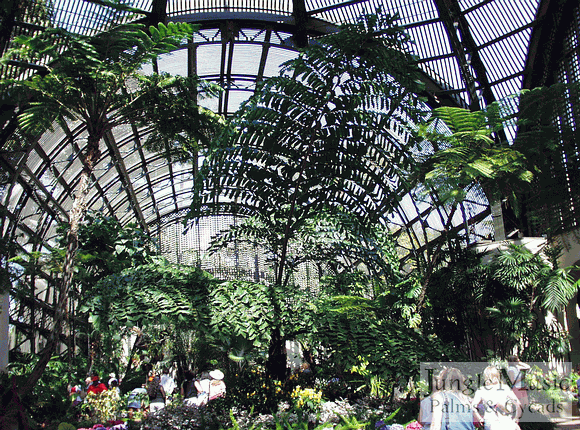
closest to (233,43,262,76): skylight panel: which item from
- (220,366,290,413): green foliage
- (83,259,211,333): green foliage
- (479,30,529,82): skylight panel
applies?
(479,30,529,82): skylight panel

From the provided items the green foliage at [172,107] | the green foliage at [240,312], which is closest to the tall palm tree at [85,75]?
the green foliage at [172,107]

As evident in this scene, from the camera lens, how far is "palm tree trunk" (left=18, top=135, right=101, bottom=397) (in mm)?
4691

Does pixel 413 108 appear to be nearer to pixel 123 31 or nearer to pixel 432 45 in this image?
pixel 123 31

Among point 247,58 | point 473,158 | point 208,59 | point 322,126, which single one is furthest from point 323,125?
point 208,59

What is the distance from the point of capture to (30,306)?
13.1m

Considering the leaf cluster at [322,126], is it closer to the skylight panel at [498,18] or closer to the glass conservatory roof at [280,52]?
the glass conservatory roof at [280,52]

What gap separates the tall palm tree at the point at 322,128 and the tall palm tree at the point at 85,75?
3.97 ft

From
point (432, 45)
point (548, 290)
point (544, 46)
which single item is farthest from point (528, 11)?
point (548, 290)

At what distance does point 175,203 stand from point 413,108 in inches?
737

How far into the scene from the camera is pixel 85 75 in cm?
536

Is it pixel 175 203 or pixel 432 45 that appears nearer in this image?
pixel 432 45

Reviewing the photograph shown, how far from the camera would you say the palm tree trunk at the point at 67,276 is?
4691 millimetres

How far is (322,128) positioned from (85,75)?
2.49 m

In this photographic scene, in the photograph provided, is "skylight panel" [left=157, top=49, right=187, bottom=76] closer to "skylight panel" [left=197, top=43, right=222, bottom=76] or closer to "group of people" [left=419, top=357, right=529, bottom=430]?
"skylight panel" [left=197, top=43, right=222, bottom=76]
